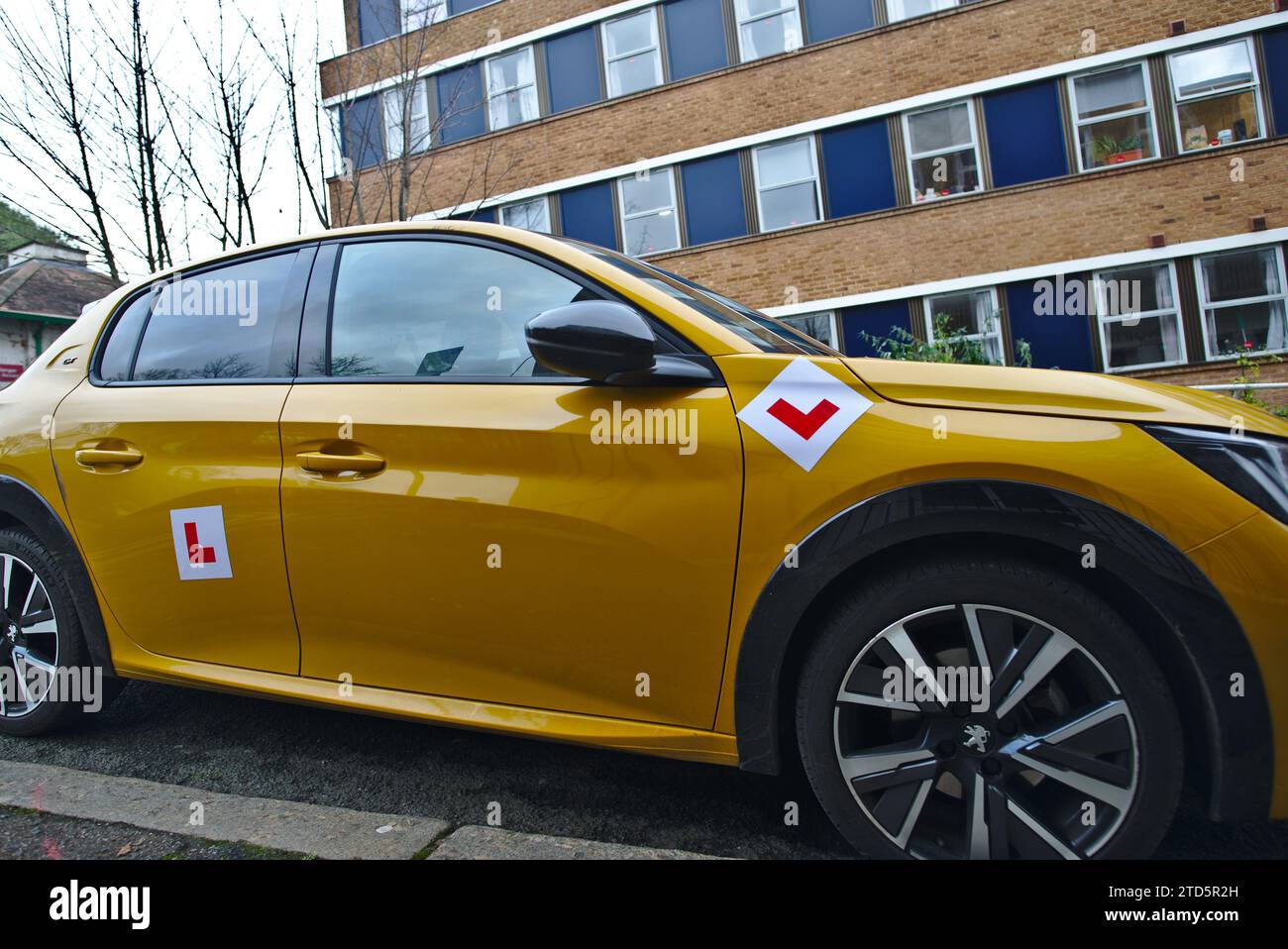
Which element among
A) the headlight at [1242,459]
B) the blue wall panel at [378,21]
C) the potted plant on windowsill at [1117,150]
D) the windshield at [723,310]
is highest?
the blue wall panel at [378,21]

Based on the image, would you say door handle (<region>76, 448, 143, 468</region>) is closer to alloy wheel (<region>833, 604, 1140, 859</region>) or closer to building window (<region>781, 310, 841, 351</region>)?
alloy wheel (<region>833, 604, 1140, 859</region>)

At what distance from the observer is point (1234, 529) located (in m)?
1.65

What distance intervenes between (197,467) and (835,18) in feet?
52.1

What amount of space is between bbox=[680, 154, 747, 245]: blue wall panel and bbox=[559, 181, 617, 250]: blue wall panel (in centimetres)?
163

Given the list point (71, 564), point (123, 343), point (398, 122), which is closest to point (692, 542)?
point (71, 564)

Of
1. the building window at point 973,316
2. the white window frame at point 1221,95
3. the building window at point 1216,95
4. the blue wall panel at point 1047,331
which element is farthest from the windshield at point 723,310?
the building window at point 1216,95

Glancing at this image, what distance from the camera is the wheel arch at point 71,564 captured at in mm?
2793

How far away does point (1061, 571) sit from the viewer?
1764 millimetres

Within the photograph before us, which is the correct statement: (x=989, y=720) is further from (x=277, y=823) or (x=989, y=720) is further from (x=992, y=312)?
(x=992, y=312)

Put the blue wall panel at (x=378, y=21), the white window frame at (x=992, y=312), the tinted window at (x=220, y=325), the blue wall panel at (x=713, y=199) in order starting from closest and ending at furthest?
the tinted window at (x=220, y=325)
the blue wall panel at (x=378, y=21)
the white window frame at (x=992, y=312)
the blue wall panel at (x=713, y=199)

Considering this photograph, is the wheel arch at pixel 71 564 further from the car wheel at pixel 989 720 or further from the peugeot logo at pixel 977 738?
the peugeot logo at pixel 977 738

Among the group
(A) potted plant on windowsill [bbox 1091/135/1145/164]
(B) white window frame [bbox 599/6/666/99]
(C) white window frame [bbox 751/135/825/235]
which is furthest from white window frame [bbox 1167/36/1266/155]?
(B) white window frame [bbox 599/6/666/99]

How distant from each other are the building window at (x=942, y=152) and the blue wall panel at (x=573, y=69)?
21.4 feet

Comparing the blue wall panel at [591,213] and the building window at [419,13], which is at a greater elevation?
the building window at [419,13]
